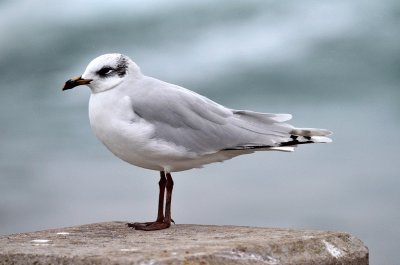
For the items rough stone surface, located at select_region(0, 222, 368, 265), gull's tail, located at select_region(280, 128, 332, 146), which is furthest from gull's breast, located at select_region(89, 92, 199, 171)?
gull's tail, located at select_region(280, 128, 332, 146)

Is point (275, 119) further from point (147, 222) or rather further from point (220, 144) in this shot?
point (147, 222)

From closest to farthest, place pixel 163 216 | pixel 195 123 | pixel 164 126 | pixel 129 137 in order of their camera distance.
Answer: pixel 129 137, pixel 164 126, pixel 195 123, pixel 163 216

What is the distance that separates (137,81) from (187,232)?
136 cm

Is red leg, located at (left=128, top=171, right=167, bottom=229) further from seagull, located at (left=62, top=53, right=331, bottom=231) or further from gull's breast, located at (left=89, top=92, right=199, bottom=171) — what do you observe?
gull's breast, located at (left=89, top=92, right=199, bottom=171)

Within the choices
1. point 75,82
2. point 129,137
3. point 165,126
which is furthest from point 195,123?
point 75,82

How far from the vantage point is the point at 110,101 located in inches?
250

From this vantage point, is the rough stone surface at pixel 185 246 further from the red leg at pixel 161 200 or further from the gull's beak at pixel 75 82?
the gull's beak at pixel 75 82

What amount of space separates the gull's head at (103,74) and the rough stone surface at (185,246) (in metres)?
1.27

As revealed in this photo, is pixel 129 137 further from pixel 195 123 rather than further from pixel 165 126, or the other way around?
pixel 195 123

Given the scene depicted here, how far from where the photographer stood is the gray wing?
6.32m

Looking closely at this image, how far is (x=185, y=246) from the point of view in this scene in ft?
17.5

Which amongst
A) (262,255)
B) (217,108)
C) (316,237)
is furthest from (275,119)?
(262,255)

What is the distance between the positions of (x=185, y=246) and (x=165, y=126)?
1321 mm

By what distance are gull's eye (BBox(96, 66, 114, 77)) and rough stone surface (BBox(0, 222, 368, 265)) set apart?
1.36 m
